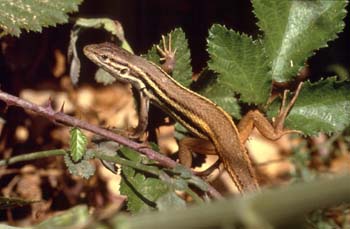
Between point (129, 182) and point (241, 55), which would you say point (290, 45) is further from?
point (129, 182)

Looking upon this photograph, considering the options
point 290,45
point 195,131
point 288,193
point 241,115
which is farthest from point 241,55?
point 288,193

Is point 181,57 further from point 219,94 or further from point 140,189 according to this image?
point 140,189

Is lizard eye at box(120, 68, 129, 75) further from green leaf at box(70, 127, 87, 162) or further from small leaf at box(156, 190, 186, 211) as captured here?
small leaf at box(156, 190, 186, 211)

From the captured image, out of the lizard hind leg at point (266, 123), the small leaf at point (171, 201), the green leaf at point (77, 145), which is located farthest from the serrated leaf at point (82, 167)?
the lizard hind leg at point (266, 123)

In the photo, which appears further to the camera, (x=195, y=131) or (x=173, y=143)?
(x=173, y=143)

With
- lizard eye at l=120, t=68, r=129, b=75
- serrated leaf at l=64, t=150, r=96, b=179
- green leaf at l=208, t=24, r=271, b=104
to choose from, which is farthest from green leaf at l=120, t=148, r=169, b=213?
lizard eye at l=120, t=68, r=129, b=75

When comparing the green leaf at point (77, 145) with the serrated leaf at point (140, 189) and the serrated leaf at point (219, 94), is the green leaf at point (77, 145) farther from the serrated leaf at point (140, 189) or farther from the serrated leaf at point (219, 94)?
the serrated leaf at point (219, 94)

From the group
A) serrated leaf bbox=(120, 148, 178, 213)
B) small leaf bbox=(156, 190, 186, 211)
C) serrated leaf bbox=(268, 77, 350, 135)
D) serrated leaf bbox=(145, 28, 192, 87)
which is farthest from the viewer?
serrated leaf bbox=(145, 28, 192, 87)
